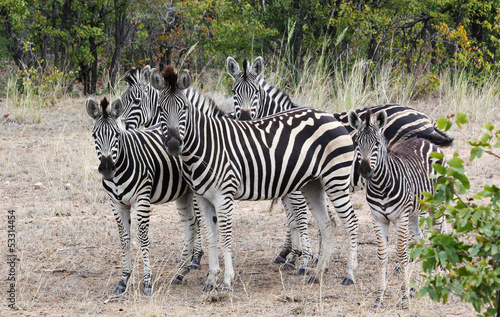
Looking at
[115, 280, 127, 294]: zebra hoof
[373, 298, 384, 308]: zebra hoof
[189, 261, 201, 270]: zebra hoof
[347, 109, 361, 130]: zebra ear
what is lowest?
[189, 261, 201, 270]: zebra hoof

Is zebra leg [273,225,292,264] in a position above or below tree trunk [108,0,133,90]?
below

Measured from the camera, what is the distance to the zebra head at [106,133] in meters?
5.21

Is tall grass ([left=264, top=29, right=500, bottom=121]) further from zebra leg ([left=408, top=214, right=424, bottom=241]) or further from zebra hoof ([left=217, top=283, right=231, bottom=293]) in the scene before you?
zebra hoof ([left=217, top=283, right=231, bottom=293])

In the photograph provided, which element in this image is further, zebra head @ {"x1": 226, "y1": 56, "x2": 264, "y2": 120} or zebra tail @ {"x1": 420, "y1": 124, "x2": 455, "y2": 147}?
zebra head @ {"x1": 226, "y1": 56, "x2": 264, "y2": 120}

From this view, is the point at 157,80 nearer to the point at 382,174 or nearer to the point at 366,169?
the point at 366,169

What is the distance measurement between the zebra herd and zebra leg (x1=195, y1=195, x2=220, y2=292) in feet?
0.03

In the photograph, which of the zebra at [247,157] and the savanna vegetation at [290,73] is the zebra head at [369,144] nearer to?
the zebra at [247,157]

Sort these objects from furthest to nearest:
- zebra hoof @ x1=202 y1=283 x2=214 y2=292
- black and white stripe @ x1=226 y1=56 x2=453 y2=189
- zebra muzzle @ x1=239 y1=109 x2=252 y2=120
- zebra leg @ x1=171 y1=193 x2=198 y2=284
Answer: zebra muzzle @ x1=239 y1=109 x2=252 y2=120 < black and white stripe @ x1=226 y1=56 x2=453 y2=189 < zebra leg @ x1=171 y1=193 x2=198 y2=284 < zebra hoof @ x1=202 y1=283 x2=214 y2=292

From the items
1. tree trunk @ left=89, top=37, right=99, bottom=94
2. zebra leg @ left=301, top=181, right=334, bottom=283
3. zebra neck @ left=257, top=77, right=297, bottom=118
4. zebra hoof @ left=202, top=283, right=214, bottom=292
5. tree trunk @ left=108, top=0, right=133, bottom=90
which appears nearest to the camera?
zebra hoof @ left=202, top=283, right=214, bottom=292

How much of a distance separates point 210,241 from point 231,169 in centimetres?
79

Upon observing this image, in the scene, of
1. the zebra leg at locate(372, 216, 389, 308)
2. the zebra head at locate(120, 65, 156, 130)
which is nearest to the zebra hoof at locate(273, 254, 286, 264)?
the zebra leg at locate(372, 216, 389, 308)

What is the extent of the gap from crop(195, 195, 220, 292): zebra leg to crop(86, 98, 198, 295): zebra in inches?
15.0

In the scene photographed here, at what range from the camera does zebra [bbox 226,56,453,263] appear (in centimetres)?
682

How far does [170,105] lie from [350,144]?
1.95 m
